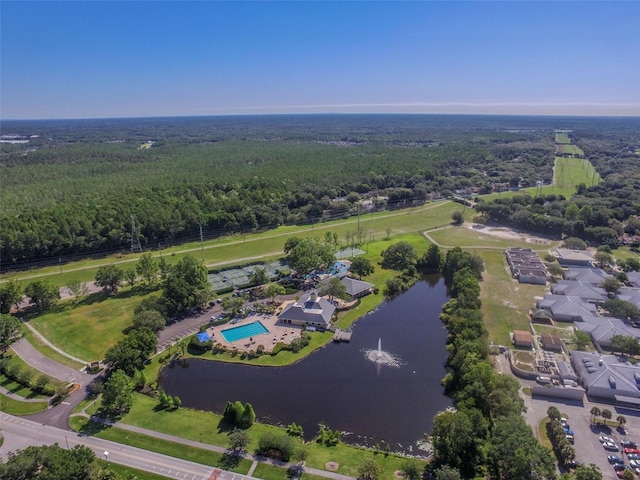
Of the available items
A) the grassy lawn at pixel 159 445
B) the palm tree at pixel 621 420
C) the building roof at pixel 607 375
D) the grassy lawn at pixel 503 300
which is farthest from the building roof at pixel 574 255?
the grassy lawn at pixel 159 445

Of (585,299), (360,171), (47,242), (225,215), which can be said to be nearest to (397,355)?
(585,299)

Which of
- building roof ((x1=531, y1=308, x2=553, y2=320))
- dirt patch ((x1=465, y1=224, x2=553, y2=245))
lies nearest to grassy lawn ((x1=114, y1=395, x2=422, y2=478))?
building roof ((x1=531, y1=308, x2=553, y2=320))

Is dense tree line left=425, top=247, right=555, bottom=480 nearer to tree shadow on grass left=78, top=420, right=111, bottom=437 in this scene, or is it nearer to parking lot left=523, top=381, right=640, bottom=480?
parking lot left=523, top=381, right=640, bottom=480

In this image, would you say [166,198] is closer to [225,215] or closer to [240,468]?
[225,215]

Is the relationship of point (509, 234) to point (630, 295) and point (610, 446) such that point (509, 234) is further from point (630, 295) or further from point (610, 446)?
point (610, 446)

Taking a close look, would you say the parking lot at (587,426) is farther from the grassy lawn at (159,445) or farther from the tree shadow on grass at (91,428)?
the tree shadow on grass at (91,428)

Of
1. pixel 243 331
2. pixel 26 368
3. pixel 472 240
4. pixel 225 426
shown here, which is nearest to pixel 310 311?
pixel 243 331
